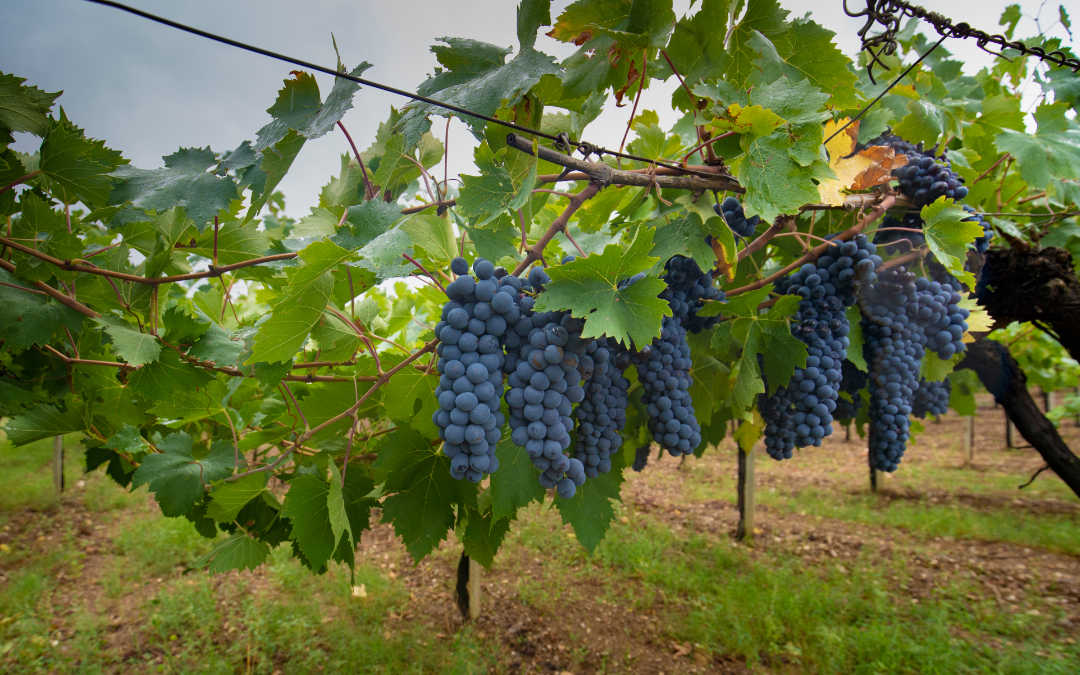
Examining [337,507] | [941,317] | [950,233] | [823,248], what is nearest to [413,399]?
[337,507]

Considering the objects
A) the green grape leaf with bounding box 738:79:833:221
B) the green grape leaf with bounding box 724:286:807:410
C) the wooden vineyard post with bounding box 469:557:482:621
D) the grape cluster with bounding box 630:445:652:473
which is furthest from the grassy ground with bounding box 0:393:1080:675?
the green grape leaf with bounding box 738:79:833:221

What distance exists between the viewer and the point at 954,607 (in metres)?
4.27

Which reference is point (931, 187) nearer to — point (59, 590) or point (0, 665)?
point (0, 665)

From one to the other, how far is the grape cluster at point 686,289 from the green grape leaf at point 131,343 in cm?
142

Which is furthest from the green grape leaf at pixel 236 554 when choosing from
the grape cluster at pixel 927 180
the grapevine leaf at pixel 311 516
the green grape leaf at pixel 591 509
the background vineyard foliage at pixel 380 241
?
the grape cluster at pixel 927 180

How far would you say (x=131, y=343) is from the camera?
1.35 metres

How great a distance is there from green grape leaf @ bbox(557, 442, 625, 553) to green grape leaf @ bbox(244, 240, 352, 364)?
→ 2.90ft

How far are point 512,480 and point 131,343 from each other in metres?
1.09

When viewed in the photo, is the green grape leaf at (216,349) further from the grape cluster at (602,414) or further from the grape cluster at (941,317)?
the grape cluster at (941,317)

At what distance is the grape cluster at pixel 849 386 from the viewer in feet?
6.54

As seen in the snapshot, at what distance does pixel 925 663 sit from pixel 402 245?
14.6 ft

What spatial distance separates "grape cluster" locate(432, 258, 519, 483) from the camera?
1.05 m

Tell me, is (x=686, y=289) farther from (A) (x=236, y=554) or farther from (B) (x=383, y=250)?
(A) (x=236, y=554)

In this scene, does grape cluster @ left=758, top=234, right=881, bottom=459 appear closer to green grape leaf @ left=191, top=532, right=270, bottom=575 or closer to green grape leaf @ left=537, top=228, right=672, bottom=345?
green grape leaf @ left=537, top=228, right=672, bottom=345
